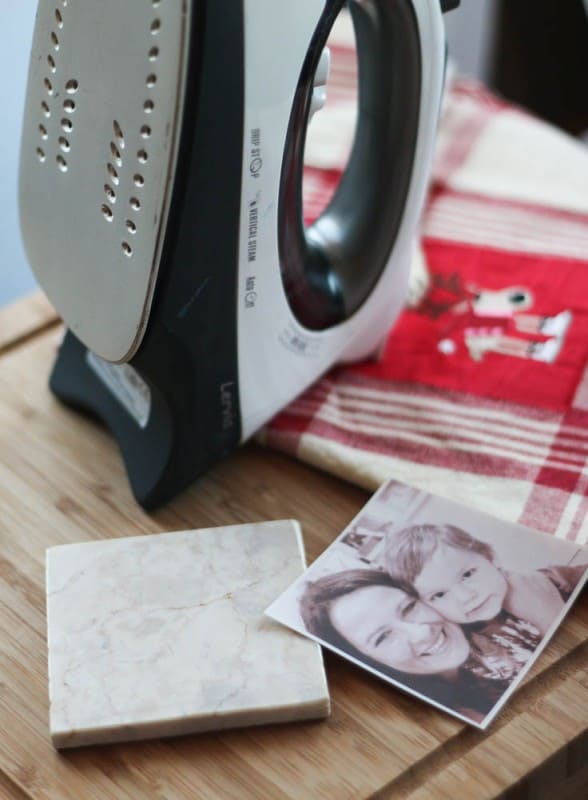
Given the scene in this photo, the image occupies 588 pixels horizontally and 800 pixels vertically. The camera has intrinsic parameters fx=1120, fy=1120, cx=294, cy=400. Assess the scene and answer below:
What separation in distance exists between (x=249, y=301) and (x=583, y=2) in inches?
35.2

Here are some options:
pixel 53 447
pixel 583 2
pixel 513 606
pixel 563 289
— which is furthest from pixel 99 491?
pixel 583 2

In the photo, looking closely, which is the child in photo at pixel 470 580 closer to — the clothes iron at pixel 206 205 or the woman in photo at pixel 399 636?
the woman in photo at pixel 399 636

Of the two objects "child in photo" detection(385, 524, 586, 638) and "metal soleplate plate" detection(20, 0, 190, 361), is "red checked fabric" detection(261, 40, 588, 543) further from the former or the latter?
"metal soleplate plate" detection(20, 0, 190, 361)

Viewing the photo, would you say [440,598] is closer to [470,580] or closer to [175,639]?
[470,580]

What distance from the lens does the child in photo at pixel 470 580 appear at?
23.2 inches

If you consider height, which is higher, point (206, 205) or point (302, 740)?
point (206, 205)

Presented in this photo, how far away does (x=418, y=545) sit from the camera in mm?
625

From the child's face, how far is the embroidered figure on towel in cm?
20

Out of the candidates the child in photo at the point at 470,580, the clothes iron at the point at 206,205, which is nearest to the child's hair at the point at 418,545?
the child in photo at the point at 470,580

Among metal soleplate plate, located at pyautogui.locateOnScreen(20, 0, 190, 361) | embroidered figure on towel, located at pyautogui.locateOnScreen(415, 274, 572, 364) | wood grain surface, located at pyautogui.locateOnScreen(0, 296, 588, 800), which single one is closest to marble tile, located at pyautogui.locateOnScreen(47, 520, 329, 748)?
wood grain surface, located at pyautogui.locateOnScreen(0, 296, 588, 800)

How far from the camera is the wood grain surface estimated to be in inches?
20.6

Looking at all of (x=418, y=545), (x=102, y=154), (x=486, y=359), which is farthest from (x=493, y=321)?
(x=102, y=154)

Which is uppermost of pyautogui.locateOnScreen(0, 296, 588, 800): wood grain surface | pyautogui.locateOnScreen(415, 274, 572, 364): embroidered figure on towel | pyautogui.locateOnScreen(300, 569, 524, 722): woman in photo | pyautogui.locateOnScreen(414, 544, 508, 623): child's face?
pyautogui.locateOnScreen(415, 274, 572, 364): embroidered figure on towel

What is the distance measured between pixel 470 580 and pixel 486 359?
0.69 ft
